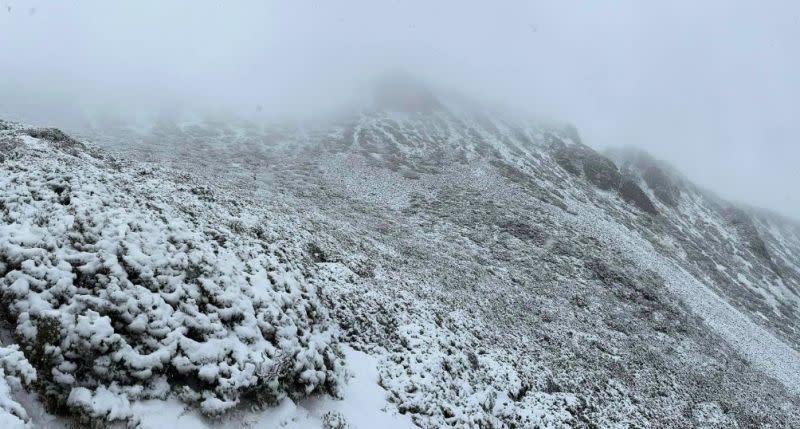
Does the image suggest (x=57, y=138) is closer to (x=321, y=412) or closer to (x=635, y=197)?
(x=321, y=412)

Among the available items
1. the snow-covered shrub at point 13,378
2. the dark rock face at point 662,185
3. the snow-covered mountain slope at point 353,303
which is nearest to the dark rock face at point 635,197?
the dark rock face at point 662,185

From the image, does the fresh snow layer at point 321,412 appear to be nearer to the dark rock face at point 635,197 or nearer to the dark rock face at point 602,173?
the dark rock face at point 635,197

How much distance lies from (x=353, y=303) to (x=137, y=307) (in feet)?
24.4

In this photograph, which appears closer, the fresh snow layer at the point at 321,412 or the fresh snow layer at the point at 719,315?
the fresh snow layer at the point at 321,412

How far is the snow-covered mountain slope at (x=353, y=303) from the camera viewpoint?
8.86 m

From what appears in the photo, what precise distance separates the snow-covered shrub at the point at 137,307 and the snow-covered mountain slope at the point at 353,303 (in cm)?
5

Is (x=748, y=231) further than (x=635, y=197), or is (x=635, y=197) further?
(x=748, y=231)

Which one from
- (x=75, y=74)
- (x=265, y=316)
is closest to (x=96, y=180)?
(x=265, y=316)

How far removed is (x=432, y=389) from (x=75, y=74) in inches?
3549

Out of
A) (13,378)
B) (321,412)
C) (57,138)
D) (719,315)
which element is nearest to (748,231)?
(719,315)

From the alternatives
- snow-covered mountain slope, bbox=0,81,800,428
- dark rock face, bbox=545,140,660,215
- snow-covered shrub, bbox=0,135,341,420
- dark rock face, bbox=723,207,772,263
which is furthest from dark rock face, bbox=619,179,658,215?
snow-covered shrub, bbox=0,135,341,420

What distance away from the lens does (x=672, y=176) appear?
94.3m

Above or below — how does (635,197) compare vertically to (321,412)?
above

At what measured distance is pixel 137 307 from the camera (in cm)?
923
